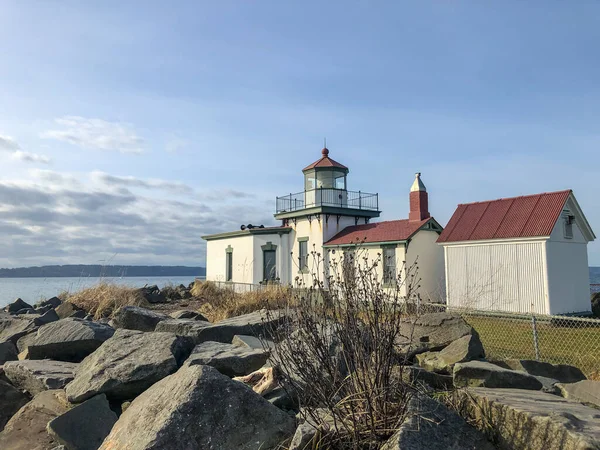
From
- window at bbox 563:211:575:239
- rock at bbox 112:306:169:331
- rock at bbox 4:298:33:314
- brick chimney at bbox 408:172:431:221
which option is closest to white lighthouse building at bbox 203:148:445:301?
brick chimney at bbox 408:172:431:221

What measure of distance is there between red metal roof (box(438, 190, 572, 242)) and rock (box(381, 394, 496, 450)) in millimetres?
14989

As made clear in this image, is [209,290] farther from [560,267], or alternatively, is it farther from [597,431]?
[597,431]

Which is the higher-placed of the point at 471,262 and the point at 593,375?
the point at 471,262

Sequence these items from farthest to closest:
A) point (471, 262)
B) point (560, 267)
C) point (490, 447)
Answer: point (471, 262) → point (560, 267) → point (490, 447)

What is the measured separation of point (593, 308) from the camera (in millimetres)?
19422

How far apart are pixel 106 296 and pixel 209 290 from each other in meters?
6.34

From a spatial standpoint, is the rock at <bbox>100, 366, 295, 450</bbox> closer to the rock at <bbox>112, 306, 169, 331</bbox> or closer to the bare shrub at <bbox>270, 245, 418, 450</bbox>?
the bare shrub at <bbox>270, 245, 418, 450</bbox>

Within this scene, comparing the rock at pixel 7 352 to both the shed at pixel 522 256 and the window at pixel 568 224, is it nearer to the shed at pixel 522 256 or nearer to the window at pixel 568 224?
the shed at pixel 522 256

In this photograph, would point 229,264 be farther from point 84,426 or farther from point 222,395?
point 222,395

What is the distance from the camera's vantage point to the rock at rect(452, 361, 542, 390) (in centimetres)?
456

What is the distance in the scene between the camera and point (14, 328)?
366 inches

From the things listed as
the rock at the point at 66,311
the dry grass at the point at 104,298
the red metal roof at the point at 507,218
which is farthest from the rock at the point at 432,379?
the red metal roof at the point at 507,218

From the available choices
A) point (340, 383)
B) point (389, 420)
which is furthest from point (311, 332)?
point (389, 420)

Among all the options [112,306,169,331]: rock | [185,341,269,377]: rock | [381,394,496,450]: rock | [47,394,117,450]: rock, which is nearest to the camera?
[381,394,496,450]: rock
